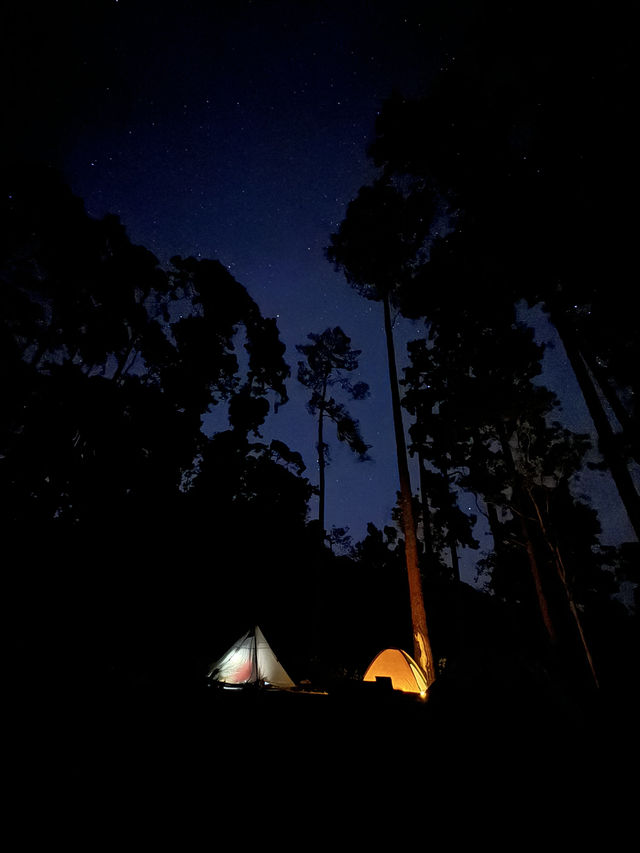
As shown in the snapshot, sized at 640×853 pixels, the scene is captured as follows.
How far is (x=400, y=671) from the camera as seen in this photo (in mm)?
10070

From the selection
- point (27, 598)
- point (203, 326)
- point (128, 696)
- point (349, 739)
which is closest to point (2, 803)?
point (128, 696)

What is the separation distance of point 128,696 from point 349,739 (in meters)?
2.04

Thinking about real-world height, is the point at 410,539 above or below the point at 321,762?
above

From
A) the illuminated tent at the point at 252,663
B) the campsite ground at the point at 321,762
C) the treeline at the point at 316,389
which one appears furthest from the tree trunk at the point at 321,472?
the campsite ground at the point at 321,762

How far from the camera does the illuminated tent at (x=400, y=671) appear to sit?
9672mm

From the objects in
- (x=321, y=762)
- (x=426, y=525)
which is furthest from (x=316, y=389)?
(x=321, y=762)

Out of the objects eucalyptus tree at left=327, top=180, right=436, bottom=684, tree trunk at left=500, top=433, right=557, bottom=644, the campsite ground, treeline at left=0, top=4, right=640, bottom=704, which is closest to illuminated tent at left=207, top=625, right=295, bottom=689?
treeline at left=0, top=4, right=640, bottom=704

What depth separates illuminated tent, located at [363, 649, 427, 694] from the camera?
31.7 feet

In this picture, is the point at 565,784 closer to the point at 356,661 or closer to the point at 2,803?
the point at 2,803

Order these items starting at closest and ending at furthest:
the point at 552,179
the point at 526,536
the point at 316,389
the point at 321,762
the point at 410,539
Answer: the point at 321,762
the point at 552,179
the point at 410,539
the point at 526,536
the point at 316,389

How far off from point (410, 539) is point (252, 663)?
20.6 ft

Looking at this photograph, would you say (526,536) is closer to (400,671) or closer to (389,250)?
(400,671)

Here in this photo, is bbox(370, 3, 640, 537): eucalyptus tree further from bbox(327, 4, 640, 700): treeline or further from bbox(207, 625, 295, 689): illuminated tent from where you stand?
bbox(207, 625, 295, 689): illuminated tent

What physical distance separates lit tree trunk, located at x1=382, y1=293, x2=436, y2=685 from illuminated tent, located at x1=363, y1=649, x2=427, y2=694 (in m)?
0.21
